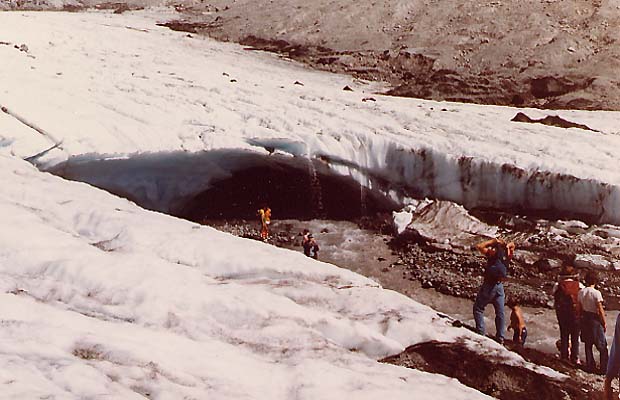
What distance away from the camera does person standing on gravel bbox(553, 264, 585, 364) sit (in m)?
7.08

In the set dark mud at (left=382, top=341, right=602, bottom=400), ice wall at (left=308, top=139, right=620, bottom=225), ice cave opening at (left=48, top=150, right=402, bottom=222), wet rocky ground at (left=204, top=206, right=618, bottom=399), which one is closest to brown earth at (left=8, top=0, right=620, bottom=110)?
ice wall at (left=308, top=139, right=620, bottom=225)

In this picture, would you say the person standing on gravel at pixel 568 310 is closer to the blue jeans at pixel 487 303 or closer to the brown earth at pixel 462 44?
the blue jeans at pixel 487 303

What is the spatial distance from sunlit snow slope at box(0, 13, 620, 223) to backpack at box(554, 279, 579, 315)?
4274 millimetres

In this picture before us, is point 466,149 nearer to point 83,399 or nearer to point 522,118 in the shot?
point 522,118

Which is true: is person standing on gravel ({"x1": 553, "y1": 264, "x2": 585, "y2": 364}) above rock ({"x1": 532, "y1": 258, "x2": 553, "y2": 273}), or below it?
above

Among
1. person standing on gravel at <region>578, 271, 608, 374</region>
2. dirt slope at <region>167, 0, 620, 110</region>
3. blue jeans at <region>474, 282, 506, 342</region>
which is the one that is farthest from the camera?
dirt slope at <region>167, 0, 620, 110</region>

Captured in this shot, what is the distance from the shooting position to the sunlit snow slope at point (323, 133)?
1128 cm

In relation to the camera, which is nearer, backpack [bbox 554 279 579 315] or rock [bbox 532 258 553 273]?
backpack [bbox 554 279 579 315]

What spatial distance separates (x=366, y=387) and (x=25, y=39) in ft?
58.1

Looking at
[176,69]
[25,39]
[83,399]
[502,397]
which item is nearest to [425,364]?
[502,397]

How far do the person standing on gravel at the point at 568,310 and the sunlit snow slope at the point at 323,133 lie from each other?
426 cm

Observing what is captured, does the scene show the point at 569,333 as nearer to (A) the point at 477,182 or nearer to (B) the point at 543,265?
(B) the point at 543,265

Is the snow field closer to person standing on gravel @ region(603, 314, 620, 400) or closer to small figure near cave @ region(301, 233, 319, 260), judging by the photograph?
person standing on gravel @ region(603, 314, 620, 400)

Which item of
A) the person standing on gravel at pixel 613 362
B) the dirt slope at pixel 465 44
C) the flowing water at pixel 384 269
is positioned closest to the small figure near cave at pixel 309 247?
the flowing water at pixel 384 269
